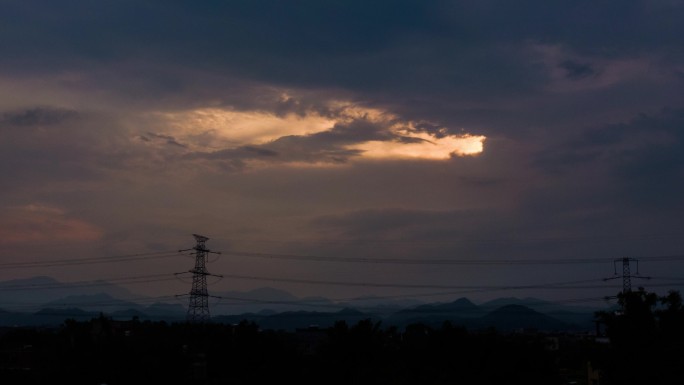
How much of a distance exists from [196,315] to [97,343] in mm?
29556

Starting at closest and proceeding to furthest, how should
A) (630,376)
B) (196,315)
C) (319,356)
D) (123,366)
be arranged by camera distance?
(630,376), (123,366), (319,356), (196,315)

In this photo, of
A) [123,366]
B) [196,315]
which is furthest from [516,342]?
[196,315]

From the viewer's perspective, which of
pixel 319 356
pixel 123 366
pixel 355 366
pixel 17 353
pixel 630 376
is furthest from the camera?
pixel 17 353

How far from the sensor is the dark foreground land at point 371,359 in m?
49.8

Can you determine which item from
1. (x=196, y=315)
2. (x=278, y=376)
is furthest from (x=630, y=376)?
(x=196, y=315)

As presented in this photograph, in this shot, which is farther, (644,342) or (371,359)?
(371,359)

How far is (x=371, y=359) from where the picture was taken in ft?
207

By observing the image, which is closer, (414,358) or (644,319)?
(644,319)

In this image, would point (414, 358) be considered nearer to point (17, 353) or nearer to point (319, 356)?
point (319, 356)

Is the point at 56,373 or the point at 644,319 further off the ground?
the point at 644,319

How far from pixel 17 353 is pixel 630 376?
5705cm

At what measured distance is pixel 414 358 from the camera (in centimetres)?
6975

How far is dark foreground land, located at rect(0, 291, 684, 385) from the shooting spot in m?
49.8

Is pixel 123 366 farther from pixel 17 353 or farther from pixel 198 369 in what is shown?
pixel 17 353
